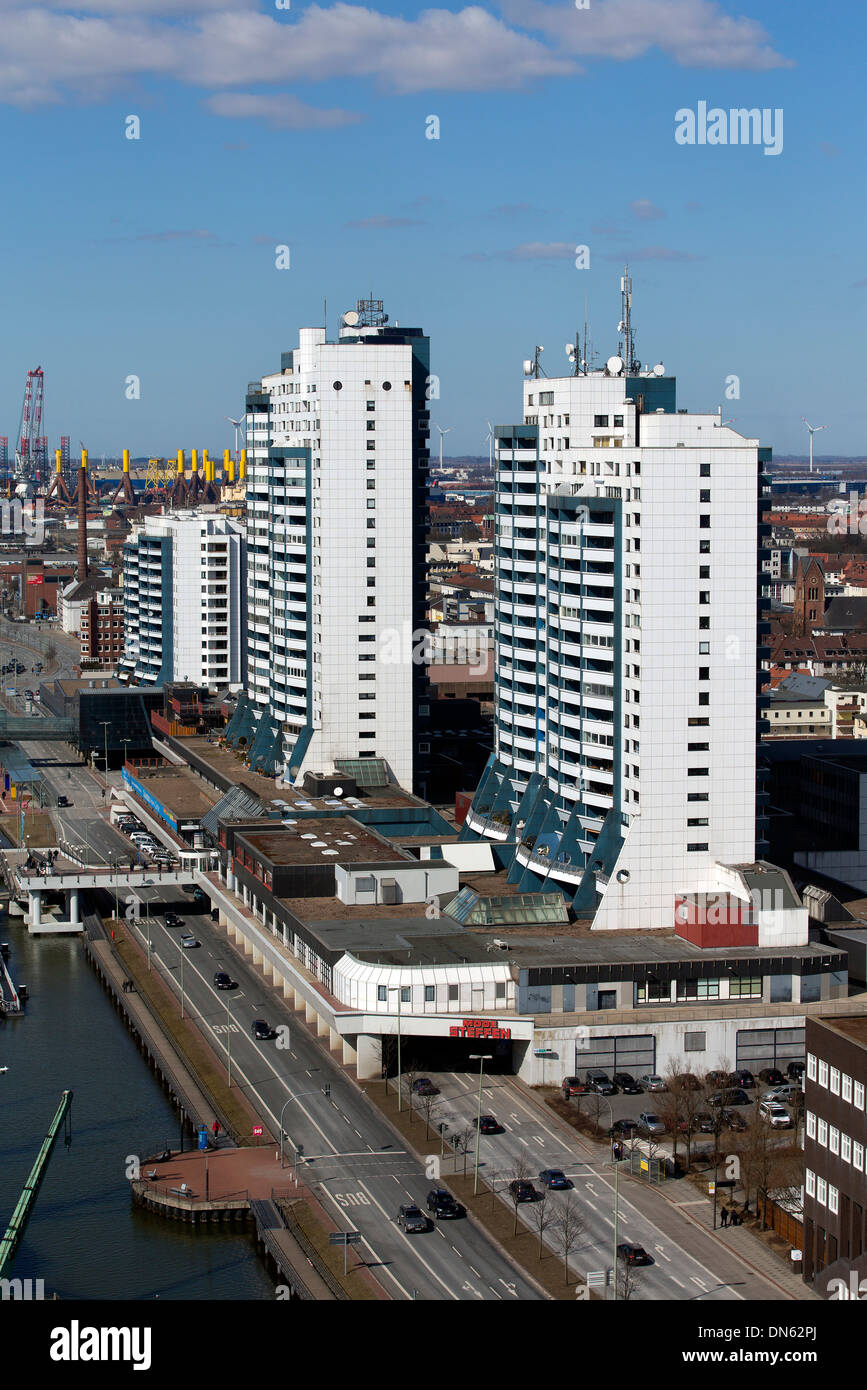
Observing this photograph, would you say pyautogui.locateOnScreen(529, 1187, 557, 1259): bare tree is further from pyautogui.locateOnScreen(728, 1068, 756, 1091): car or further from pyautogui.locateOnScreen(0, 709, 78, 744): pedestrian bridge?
pyautogui.locateOnScreen(0, 709, 78, 744): pedestrian bridge

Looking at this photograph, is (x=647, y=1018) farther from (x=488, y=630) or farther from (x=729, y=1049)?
(x=488, y=630)

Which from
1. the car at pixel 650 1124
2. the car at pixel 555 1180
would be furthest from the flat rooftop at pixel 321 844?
the car at pixel 555 1180

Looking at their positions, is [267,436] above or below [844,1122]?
above

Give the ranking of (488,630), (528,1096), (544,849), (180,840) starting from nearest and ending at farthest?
(528,1096), (544,849), (180,840), (488,630)

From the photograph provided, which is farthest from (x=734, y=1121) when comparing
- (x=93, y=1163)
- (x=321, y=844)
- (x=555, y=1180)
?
(x=321, y=844)

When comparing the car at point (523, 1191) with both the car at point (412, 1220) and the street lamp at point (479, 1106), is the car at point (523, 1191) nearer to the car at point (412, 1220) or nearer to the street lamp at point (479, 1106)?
the street lamp at point (479, 1106)
